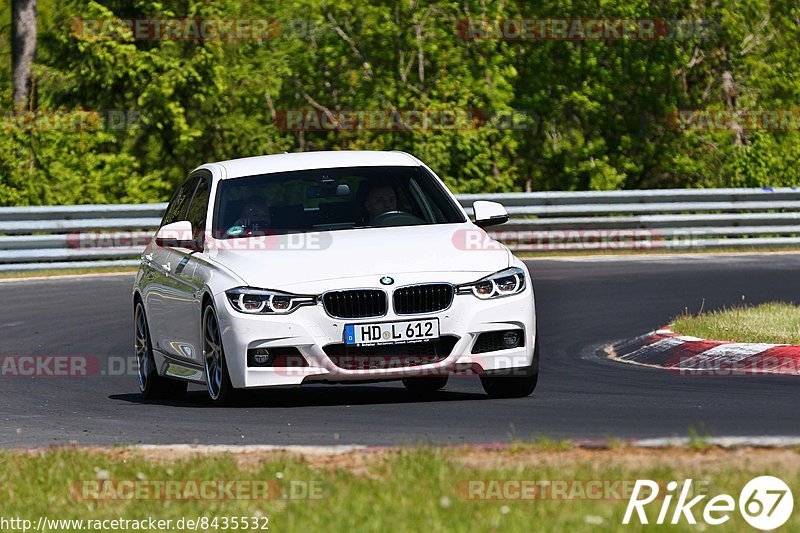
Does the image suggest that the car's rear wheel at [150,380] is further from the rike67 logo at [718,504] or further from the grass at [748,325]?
the rike67 logo at [718,504]

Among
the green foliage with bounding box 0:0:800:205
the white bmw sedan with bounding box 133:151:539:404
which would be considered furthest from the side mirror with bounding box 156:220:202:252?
the green foliage with bounding box 0:0:800:205

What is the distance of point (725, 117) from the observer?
98.9 ft

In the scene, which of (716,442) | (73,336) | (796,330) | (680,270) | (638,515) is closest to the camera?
(638,515)

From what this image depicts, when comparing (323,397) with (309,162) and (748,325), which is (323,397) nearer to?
(309,162)

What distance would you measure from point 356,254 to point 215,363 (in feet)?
3.79

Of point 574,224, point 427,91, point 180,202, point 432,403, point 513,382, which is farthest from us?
point 427,91

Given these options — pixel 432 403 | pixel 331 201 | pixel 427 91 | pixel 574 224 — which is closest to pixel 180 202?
pixel 331 201

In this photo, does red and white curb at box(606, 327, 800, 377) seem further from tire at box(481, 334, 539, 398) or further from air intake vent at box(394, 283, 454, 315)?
air intake vent at box(394, 283, 454, 315)

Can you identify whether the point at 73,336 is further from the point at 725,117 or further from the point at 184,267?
the point at 725,117

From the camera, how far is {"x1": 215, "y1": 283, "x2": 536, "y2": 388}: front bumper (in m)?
9.87

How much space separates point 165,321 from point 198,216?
2.53 ft

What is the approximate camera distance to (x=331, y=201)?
36.5 feet

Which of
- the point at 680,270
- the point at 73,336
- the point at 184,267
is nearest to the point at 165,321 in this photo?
the point at 184,267

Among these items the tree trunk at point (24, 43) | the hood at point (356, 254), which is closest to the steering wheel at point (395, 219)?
the hood at point (356, 254)
